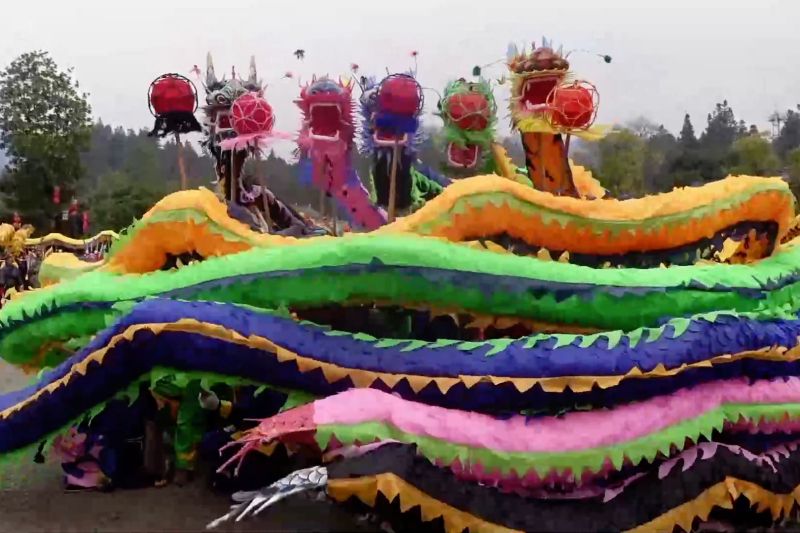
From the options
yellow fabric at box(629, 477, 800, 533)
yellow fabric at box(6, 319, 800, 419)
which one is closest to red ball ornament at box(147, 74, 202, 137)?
yellow fabric at box(6, 319, 800, 419)

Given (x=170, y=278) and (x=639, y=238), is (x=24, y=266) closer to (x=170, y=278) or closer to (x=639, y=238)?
(x=170, y=278)

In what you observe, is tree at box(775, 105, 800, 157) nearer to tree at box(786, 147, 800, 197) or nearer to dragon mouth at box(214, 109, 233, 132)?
tree at box(786, 147, 800, 197)

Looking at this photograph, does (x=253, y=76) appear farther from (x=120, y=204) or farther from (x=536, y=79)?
(x=120, y=204)

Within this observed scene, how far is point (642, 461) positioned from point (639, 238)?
4.18 ft

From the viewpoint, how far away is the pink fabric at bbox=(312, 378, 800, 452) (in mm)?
3414

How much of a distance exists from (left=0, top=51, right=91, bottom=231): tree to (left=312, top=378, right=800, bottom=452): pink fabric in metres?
23.0

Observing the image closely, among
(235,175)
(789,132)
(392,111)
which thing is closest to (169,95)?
(235,175)

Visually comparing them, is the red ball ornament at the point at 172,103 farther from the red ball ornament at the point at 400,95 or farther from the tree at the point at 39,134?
the tree at the point at 39,134

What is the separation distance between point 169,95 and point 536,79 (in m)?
2.46

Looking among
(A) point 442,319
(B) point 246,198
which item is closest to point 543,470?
(A) point 442,319

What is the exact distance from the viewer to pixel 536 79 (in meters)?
5.88

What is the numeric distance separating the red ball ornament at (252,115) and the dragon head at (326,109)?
21 centimetres

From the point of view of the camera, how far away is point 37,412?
14.1ft

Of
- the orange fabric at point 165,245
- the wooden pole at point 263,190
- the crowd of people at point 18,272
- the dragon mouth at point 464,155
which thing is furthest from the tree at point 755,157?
the orange fabric at point 165,245
